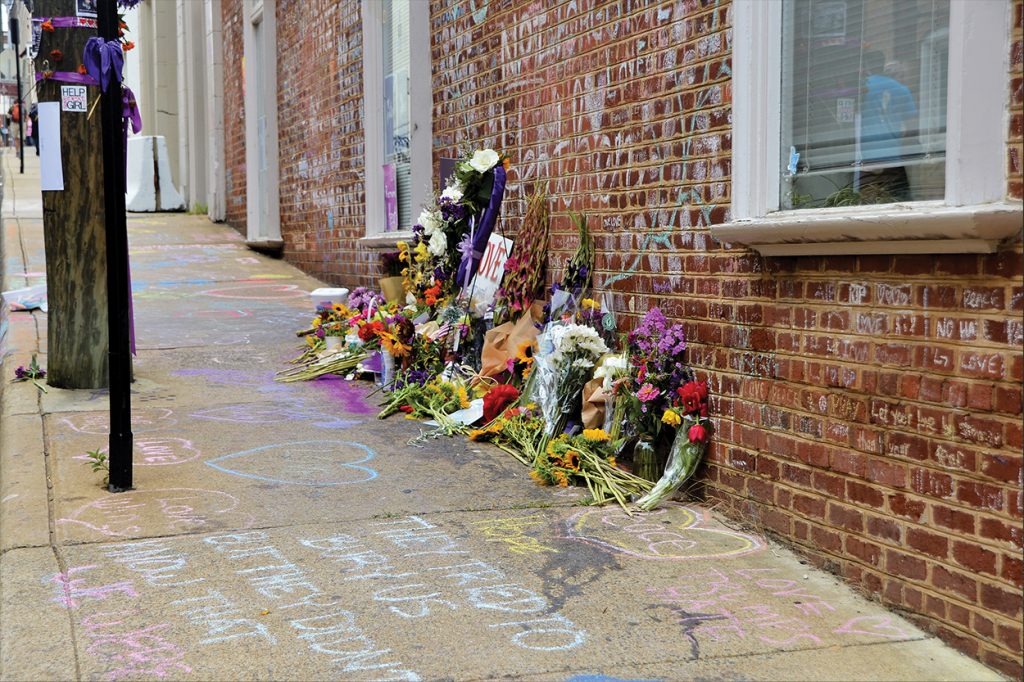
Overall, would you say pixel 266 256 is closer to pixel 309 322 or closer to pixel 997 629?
pixel 309 322

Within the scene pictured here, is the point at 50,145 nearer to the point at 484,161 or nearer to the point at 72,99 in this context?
the point at 72,99

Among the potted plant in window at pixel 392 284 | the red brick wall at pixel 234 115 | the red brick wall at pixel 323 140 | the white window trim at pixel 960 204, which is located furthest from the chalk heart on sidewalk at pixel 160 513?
the red brick wall at pixel 234 115

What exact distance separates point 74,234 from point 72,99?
80 cm

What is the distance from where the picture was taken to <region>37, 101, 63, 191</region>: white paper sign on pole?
628cm

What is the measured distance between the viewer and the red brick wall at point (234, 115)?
46.2 feet

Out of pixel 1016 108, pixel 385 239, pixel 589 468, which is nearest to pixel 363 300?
pixel 385 239

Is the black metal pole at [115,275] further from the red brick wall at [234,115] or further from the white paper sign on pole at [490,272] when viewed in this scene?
the red brick wall at [234,115]

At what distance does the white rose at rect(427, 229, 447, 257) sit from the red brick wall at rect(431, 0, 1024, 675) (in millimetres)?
882

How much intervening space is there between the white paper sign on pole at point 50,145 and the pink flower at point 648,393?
3.82 meters

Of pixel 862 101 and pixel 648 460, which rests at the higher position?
pixel 862 101

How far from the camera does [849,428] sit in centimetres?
382

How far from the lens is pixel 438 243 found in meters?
6.98

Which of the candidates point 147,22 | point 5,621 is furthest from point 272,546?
point 147,22

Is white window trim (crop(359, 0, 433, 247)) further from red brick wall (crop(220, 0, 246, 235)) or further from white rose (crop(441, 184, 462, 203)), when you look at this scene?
red brick wall (crop(220, 0, 246, 235))
